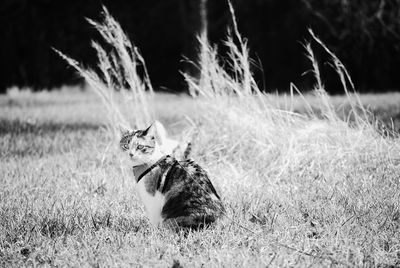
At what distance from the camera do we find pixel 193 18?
985cm

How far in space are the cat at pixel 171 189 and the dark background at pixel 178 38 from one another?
859 cm

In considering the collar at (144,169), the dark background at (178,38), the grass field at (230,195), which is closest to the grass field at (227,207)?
the grass field at (230,195)

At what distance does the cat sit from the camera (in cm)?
204

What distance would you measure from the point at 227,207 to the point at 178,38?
13424mm

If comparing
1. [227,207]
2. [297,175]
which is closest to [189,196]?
[227,207]

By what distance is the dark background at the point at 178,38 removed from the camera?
11.3 metres

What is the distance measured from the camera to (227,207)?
249cm

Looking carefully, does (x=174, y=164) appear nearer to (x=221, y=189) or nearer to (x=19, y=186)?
(x=221, y=189)

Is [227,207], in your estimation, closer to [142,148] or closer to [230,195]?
[230,195]

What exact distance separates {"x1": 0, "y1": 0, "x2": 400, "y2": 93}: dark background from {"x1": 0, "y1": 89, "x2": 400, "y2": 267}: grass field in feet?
24.1

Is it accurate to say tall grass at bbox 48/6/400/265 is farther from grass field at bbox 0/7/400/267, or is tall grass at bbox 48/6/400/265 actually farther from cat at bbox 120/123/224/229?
cat at bbox 120/123/224/229

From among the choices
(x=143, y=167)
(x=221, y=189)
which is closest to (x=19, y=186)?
(x=143, y=167)

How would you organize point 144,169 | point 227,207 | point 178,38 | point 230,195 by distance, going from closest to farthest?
point 144,169, point 227,207, point 230,195, point 178,38

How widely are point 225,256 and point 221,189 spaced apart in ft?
3.51
